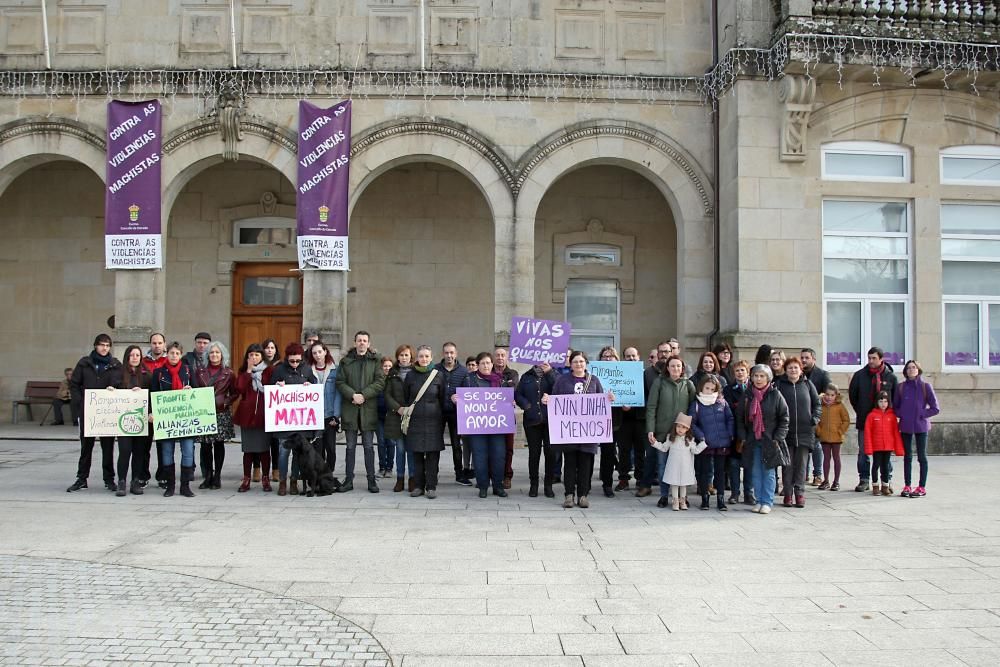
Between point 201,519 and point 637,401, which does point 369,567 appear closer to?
point 201,519

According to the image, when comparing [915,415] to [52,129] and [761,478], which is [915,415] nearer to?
[761,478]

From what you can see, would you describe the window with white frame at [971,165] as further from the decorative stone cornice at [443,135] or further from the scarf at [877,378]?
the decorative stone cornice at [443,135]

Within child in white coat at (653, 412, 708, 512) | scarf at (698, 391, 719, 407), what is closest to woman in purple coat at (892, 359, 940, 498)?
scarf at (698, 391, 719, 407)

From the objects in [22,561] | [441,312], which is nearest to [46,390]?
[441,312]

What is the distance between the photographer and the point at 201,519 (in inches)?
346

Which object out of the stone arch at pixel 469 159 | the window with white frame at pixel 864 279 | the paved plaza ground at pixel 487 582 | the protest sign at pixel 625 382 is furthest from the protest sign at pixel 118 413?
the window with white frame at pixel 864 279

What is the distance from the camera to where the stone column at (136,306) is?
14.8 m

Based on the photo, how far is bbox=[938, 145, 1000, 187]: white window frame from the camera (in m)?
15.0

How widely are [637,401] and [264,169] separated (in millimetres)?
10459

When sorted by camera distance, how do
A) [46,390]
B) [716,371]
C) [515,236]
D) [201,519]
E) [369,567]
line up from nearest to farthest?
[369,567], [201,519], [716,371], [515,236], [46,390]

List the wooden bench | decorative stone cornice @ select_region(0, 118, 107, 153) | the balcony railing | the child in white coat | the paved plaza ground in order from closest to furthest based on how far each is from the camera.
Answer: the paved plaza ground, the child in white coat, the balcony railing, decorative stone cornice @ select_region(0, 118, 107, 153), the wooden bench

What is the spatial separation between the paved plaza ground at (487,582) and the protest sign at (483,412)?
0.91 metres

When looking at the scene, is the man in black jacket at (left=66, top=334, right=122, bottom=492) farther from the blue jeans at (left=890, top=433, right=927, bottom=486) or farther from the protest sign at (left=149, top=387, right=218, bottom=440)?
the blue jeans at (left=890, top=433, right=927, bottom=486)

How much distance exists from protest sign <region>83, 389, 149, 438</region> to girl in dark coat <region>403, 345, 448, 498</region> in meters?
3.24
